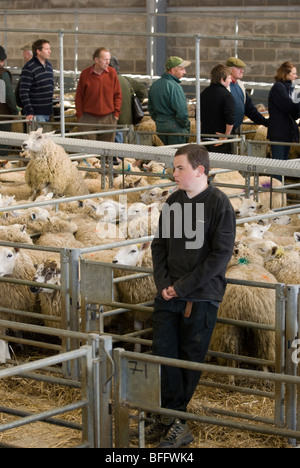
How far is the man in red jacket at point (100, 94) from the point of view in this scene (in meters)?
10.0

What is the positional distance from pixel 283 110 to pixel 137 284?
182 inches

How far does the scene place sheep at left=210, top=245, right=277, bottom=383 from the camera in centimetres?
507

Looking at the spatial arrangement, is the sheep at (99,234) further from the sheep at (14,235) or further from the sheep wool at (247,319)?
the sheep wool at (247,319)

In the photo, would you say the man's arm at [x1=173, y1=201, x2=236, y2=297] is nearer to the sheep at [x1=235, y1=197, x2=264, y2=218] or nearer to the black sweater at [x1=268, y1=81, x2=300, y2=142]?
the sheep at [x1=235, y1=197, x2=264, y2=218]

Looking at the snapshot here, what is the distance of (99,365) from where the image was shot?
3.71 metres

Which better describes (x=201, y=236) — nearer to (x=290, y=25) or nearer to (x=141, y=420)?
(x=141, y=420)

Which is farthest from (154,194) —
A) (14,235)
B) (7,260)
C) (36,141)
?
(7,260)

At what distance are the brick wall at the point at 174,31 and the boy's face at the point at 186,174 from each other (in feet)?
37.3

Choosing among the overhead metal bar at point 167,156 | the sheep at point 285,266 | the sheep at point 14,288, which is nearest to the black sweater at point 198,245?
the sheep at point 285,266

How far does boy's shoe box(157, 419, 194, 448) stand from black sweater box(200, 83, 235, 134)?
5.86 meters

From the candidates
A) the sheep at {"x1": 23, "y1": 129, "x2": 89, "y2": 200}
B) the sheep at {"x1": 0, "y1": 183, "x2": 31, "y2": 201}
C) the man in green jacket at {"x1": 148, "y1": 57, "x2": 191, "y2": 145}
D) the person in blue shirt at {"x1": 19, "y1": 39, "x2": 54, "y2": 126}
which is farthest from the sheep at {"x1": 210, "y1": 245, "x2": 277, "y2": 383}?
the person in blue shirt at {"x1": 19, "y1": 39, "x2": 54, "y2": 126}

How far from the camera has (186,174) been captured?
13.9 ft

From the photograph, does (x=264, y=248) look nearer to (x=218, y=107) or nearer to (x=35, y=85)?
(x=218, y=107)

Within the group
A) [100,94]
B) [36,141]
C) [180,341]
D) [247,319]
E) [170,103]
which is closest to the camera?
[180,341]
